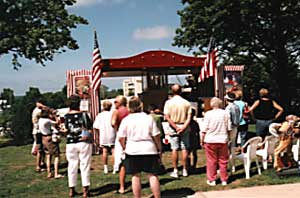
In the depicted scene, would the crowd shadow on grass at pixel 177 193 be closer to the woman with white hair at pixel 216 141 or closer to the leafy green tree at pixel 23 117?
the woman with white hair at pixel 216 141

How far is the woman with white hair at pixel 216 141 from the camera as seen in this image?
8531mm

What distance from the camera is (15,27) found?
2309 centimetres

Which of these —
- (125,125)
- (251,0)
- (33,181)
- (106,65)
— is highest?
(251,0)

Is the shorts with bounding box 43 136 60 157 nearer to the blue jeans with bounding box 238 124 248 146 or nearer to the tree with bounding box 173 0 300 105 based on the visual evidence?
the blue jeans with bounding box 238 124 248 146

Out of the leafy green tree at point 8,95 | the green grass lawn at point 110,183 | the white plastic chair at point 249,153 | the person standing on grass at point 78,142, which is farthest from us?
the leafy green tree at point 8,95

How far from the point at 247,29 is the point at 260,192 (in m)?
21.9

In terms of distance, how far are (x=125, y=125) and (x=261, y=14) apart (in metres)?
23.0

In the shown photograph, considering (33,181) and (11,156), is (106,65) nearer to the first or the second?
(11,156)

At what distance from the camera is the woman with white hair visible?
853 centimetres

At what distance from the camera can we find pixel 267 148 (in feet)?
31.3

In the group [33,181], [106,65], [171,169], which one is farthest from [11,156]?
[171,169]

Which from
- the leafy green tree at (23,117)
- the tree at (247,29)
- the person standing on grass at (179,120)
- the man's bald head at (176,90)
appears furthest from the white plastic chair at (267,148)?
the tree at (247,29)

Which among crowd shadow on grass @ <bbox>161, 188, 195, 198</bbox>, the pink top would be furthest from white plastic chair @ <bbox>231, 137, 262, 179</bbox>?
the pink top

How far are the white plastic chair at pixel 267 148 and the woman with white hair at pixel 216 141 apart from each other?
1301 millimetres
